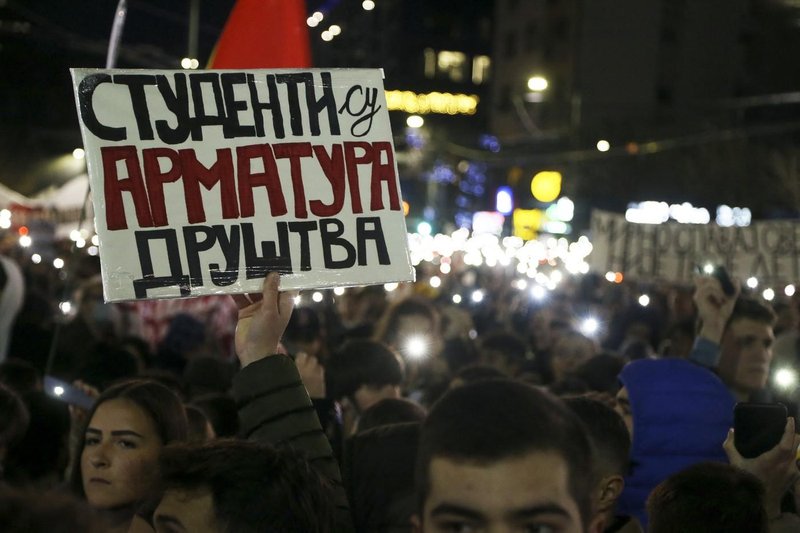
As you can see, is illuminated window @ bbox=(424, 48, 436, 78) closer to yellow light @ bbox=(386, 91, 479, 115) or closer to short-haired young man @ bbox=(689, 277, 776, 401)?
yellow light @ bbox=(386, 91, 479, 115)

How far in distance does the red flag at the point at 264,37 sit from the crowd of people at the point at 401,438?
1336 millimetres

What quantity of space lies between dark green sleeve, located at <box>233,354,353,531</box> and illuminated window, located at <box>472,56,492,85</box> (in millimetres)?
96401

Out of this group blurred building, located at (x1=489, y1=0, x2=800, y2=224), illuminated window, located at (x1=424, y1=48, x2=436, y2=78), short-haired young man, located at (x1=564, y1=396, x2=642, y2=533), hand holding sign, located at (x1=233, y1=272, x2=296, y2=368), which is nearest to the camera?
hand holding sign, located at (x1=233, y1=272, x2=296, y2=368)

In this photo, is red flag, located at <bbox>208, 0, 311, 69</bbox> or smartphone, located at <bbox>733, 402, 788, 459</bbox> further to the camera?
red flag, located at <bbox>208, 0, 311, 69</bbox>

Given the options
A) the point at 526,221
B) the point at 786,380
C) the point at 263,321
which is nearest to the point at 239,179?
the point at 263,321

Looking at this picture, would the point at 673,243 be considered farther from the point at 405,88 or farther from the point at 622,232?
the point at 405,88

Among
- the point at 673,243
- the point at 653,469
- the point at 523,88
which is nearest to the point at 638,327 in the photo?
the point at 673,243

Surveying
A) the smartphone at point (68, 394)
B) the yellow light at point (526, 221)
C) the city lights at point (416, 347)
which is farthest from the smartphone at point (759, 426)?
the yellow light at point (526, 221)

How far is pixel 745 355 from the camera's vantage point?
6.36 meters

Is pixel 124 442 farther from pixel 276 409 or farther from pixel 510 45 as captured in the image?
pixel 510 45

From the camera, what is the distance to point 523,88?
67312 mm

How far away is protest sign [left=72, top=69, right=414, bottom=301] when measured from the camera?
416 cm

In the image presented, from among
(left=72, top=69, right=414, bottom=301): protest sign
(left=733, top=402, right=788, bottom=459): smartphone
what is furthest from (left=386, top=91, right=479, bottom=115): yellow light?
(left=733, top=402, right=788, bottom=459): smartphone

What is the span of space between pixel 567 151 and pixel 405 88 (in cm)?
4491
